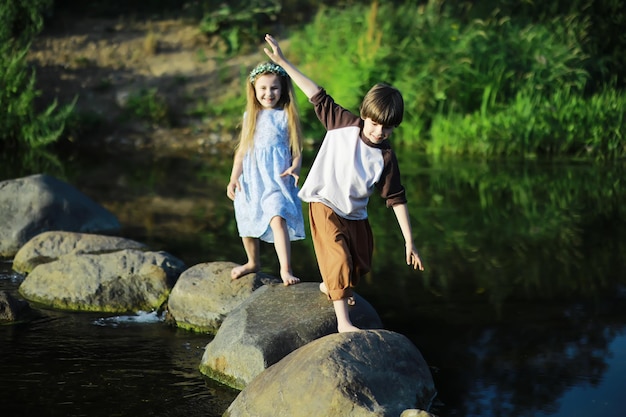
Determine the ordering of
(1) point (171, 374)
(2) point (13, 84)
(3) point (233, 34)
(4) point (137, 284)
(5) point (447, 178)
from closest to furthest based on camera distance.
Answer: (1) point (171, 374) < (4) point (137, 284) < (5) point (447, 178) < (2) point (13, 84) < (3) point (233, 34)

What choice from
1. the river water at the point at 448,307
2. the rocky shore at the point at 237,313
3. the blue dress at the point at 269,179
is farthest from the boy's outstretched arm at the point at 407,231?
the blue dress at the point at 269,179

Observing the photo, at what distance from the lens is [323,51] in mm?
16172

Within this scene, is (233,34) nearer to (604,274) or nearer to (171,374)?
(604,274)

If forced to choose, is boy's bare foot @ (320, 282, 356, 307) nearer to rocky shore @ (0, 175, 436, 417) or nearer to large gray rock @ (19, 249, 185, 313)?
rocky shore @ (0, 175, 436, 417)

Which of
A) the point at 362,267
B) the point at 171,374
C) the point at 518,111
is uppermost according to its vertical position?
the point at 518,111

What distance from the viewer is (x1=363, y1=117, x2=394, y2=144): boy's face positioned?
18.1 feet

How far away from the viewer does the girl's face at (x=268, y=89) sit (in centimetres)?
654

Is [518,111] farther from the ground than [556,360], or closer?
farther from the ground

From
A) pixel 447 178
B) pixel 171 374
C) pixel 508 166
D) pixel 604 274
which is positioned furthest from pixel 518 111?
pixel 171 374

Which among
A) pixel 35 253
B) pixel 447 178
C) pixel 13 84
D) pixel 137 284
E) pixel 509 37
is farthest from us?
pixel 509 37

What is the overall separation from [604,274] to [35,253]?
4337mm

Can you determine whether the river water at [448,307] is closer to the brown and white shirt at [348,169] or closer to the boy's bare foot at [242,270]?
the boy's bare foot at [242,270]

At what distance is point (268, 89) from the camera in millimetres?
6566

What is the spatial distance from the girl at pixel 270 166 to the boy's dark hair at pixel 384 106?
121cm
